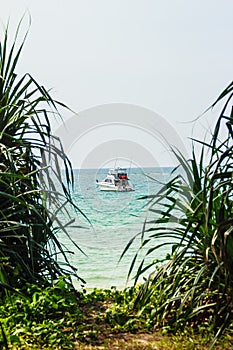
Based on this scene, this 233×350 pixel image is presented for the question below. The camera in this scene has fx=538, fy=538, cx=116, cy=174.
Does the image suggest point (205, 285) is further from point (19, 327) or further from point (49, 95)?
point (49, 95)

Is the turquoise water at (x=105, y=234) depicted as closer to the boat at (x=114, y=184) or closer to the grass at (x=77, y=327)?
the boat at (x=114, y=184)

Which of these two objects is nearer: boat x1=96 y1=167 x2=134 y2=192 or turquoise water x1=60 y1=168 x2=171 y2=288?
turquoise water x1=60 y1=168 x2=171 y2=288

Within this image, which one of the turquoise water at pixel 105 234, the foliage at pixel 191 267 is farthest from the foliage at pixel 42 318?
the turquoise water at pixel 105 234

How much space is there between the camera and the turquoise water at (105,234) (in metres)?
Answer: 6.59

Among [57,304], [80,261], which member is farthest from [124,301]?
[80,261]

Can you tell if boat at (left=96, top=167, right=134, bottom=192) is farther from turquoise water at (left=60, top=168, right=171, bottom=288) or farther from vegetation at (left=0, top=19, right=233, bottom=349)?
vegetation at (left=0, top=19, right=233, bottom=349)

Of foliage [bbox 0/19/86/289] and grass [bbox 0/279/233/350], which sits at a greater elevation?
foliage [bbox 0/19/86/289]

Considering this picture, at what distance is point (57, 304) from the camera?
3.04m

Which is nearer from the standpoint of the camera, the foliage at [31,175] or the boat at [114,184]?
the foliage at [31,175]

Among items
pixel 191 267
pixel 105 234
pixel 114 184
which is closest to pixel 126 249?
pixel 191 267

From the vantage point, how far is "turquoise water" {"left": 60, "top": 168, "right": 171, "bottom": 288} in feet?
21.6

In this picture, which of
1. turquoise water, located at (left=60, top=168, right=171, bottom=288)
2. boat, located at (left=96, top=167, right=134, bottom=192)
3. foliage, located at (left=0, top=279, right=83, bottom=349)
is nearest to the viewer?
foliage, located at (left=0, top=279, right=83, bottom=349)

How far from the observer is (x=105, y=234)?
1007cm

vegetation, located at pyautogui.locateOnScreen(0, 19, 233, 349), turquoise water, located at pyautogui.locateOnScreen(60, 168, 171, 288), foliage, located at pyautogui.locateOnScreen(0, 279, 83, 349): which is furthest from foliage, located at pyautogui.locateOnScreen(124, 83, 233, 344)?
turquoise water, located at pyautogui.locateOnScreen(60, 168, 171, 288)
